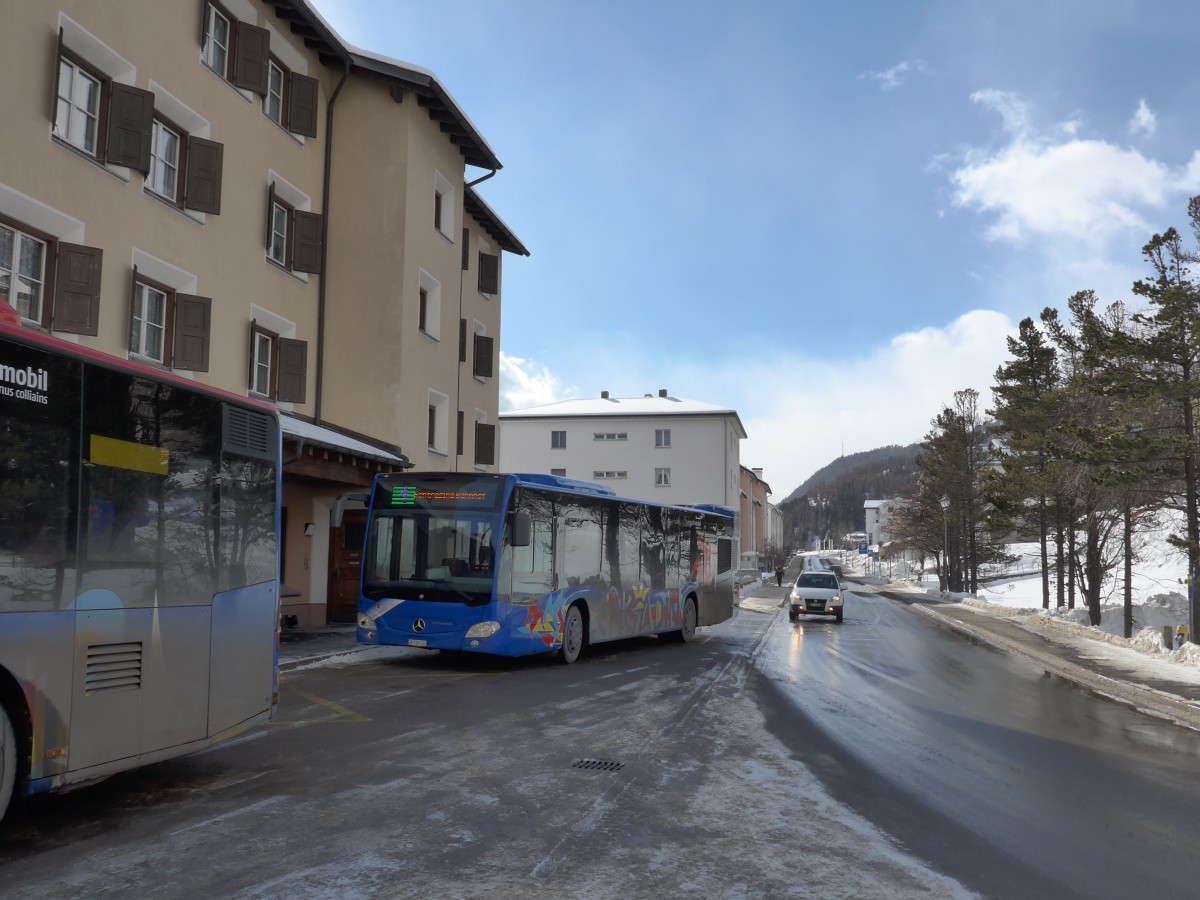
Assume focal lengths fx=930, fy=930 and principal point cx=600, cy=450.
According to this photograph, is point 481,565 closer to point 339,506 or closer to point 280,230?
point 339,506

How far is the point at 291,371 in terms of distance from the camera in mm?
19484

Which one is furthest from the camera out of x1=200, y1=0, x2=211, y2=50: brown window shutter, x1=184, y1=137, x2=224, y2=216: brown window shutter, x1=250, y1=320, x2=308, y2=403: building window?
x1=250, y1=320, x2=308, y2=403: building window

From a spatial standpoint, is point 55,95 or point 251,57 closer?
point 55,95

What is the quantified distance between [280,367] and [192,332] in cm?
326

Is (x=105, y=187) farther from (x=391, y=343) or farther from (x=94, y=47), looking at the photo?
(x=391, y=343)

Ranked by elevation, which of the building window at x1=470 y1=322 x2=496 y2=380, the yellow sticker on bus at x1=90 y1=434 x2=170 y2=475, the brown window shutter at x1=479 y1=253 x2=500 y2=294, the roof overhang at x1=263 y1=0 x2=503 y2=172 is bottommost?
the yellow sticker on bus at x1=90 y1=434 x2=170 y2=475

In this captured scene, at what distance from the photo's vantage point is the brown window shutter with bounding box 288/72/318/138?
20.2 meters

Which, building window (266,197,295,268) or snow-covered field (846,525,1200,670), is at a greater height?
building window (266,197,295,268)

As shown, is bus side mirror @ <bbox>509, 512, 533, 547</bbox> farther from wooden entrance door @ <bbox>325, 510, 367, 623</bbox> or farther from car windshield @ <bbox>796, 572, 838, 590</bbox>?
car windshield @ <bbox>796, 572, 838, 590</bbox>

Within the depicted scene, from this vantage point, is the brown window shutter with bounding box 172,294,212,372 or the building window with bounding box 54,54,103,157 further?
the brown window shutter with bounding box 172,294,212,372

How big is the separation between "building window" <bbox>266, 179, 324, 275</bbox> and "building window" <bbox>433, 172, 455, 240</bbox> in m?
5.35

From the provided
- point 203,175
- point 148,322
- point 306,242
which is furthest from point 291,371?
point 203,175

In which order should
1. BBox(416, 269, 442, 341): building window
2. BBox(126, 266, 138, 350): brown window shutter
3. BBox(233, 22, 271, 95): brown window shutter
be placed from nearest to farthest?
BBox(126, 266, 138, 350): brown window shutter → BBox(233, 22, 271, 95): brown window shutter → BBox(416, 269, 442, 341): building window

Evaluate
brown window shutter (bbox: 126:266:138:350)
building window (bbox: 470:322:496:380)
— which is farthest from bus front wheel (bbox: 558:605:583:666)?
building window (bbox: 470:322:496:380)
